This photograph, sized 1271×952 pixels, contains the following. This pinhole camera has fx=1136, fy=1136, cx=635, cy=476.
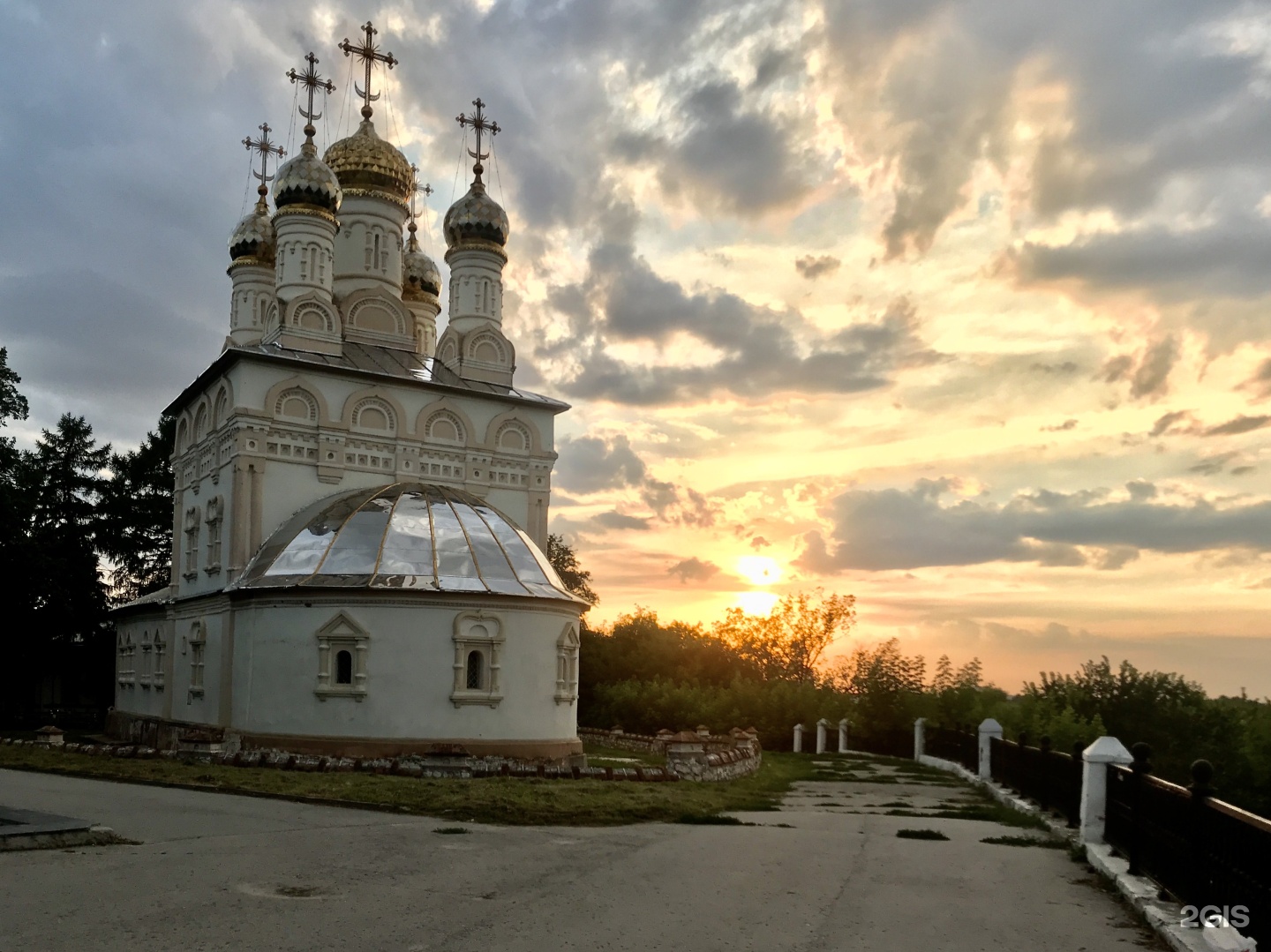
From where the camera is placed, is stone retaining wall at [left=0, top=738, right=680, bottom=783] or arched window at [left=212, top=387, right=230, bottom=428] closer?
stone retaining wall at [left=0, top=738, right=680, bottom=783]

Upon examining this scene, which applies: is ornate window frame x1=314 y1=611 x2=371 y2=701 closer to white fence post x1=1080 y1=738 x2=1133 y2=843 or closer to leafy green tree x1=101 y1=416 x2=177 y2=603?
white fence post x1=1080 y1=738 x2=1133 y2=843

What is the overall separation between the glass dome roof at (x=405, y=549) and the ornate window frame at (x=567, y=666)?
2.55ft

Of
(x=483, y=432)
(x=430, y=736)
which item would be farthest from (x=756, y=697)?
(x=430, y=736)

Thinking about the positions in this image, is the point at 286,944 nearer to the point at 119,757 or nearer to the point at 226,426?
the point at 119,757

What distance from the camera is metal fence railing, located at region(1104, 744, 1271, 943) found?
21.2 ft

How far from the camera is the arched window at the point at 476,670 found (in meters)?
21.7

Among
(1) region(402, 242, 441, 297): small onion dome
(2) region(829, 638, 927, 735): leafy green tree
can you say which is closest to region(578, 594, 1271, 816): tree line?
(2) region(829, 638, 927, 735): leafy green tree

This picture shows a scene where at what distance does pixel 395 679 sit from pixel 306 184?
13709 millimetres

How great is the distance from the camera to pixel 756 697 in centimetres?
3588

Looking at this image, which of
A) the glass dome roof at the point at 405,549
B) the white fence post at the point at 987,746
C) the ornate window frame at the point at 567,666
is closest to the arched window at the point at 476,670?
the glass dome roof at the point at 405,549

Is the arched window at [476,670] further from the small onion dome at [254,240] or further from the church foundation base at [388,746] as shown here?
the small onion dome at [254,240]

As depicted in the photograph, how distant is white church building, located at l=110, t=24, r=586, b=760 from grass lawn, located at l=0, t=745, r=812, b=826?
3.00 metres

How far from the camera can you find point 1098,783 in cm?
1098

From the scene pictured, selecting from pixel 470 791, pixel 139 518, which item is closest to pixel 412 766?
pixel 470 791
